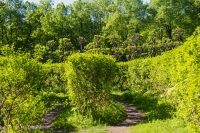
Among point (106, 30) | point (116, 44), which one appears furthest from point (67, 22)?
point (116, 44)

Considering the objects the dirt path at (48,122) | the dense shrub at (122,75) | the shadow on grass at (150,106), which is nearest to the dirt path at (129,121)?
the shadow on grass at (150,106)

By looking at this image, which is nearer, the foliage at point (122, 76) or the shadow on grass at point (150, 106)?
the shadow on grass at point (150, 106)

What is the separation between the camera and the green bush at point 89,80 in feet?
45.4

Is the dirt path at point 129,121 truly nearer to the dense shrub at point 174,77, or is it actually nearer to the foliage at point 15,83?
the dense shrub at point 174,77

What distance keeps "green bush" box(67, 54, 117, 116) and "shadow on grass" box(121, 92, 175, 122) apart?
2.85 meters

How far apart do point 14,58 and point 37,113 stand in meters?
2.30

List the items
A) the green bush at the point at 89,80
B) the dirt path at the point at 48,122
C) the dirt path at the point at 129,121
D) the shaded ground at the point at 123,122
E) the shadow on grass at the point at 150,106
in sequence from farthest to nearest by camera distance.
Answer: the green bush at the point at 89,80, the dirt path at the point at 48,122, the shadow on grass at the point at 150,106, the shaded ground at the point at 123,122, the dirt path at the point at 129,121

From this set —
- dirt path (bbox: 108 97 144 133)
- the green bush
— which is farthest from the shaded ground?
the green bush

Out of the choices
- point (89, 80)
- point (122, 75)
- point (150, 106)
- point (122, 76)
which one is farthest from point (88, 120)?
point (122, 75)

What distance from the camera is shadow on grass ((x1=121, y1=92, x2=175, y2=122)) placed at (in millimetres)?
13297

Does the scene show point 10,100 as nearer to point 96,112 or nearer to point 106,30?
point 96,112

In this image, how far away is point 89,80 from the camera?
46.2ft

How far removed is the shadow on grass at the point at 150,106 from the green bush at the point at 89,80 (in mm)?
2851

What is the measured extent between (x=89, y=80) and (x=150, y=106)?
4906 millimetres
